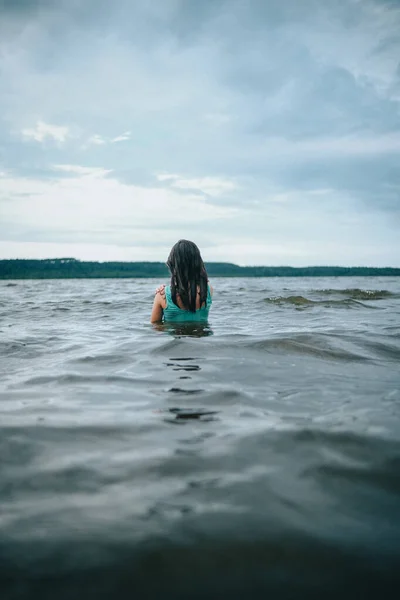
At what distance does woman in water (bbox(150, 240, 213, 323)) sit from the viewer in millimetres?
6184

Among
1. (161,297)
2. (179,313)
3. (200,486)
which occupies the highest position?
(161,297)

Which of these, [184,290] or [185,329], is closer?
[185,329]

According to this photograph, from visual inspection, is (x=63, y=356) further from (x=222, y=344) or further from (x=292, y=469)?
(x=292, y=469)

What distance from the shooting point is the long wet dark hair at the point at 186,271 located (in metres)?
6.16

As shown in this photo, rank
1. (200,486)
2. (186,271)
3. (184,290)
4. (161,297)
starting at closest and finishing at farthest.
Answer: (200,486) → (186,271) → (184,290) → (161,297)

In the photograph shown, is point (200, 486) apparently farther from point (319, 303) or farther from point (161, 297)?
point (319, 303)

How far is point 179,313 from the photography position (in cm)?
672

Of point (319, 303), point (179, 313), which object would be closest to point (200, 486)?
point (179, 313)

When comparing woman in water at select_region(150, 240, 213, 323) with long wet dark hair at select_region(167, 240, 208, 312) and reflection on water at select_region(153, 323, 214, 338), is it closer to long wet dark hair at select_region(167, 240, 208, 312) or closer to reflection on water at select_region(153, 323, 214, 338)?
long wet dark hair at select_region(167, 240, 208, 312)

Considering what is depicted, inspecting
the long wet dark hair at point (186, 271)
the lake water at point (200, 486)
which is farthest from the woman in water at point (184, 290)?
the lake water at point (200, 486)

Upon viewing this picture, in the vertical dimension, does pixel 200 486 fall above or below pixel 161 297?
below

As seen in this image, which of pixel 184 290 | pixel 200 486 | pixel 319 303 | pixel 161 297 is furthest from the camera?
pixel 319 303

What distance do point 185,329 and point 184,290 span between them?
2.01 feet

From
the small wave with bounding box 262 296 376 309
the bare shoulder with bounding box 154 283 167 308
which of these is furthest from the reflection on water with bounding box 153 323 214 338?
the small wave with bounding box 262 296 376 309
